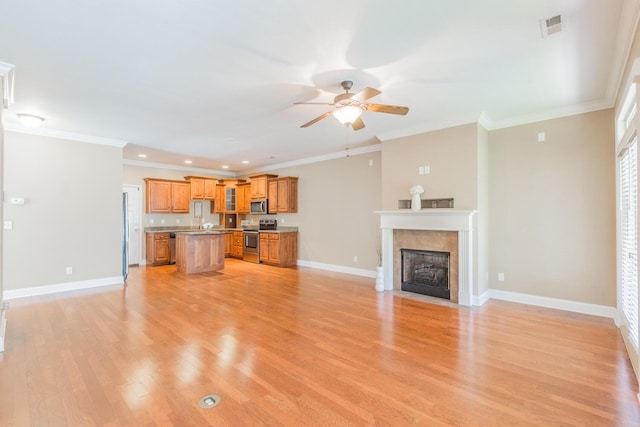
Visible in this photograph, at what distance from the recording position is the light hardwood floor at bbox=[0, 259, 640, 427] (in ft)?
6.65

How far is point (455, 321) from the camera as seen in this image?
12.4 feet

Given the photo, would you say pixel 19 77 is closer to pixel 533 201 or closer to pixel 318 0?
pixel 318 0

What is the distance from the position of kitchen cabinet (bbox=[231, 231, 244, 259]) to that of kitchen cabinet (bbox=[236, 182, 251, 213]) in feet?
2.56

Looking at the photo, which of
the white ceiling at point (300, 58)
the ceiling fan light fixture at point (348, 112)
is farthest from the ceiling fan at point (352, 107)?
the white ceiling at point (300, 58)

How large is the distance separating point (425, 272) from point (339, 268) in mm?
2454

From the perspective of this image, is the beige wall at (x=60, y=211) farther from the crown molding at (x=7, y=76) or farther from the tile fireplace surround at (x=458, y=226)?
the tile fireplace surround at (x=458, y=226)

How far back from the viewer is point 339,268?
23.4ft

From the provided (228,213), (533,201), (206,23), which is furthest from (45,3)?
(228,213)

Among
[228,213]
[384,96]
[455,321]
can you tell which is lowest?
[455,321]

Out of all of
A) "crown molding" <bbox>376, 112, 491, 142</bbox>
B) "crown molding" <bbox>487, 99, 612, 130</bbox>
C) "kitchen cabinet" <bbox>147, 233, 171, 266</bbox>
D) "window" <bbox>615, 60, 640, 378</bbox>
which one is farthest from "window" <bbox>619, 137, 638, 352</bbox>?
"kitchen cabinet" <bbox>147, 233, 171, 266</bbox>

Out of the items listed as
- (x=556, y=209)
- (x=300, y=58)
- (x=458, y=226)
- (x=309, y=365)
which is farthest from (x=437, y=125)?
(x=309, y=365)

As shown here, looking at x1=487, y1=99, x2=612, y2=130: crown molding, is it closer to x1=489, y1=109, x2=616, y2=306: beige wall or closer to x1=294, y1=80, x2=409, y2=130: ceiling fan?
x1=489, y1=109, x2=616, y2=306: beige wall

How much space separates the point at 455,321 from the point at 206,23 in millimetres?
4057

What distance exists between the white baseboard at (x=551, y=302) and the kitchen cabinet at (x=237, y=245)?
6488mm
